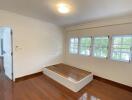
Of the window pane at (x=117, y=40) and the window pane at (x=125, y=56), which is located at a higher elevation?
the window pane at (x=117, y=40)

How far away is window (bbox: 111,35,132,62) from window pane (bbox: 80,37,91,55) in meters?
1.03

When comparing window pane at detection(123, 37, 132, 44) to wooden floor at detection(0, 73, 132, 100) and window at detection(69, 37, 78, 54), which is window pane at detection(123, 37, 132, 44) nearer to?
wooden floor at detection(0, 73, 132, 100)

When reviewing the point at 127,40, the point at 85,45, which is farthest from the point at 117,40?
the point at 85,45

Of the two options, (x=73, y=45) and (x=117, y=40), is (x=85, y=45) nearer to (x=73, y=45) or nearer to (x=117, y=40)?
(x=73, y=45)

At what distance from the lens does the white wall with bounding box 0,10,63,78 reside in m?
3.06

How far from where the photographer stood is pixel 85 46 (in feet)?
13.5

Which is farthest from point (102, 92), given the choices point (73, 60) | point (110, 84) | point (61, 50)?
point (61, 50)

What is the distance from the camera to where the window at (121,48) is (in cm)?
284

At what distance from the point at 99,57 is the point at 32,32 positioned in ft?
9.51

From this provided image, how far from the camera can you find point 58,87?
2.88 metres

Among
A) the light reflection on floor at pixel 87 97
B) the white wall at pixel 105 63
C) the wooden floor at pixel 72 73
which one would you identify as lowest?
the light reflection on floor at pixel 87 97

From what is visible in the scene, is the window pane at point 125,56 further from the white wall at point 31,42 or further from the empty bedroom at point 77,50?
the white wall at point 31,42

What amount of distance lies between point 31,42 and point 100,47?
281 cm

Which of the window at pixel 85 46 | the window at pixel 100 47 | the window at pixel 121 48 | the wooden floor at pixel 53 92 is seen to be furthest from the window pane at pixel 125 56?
the window at pixel 85 46
